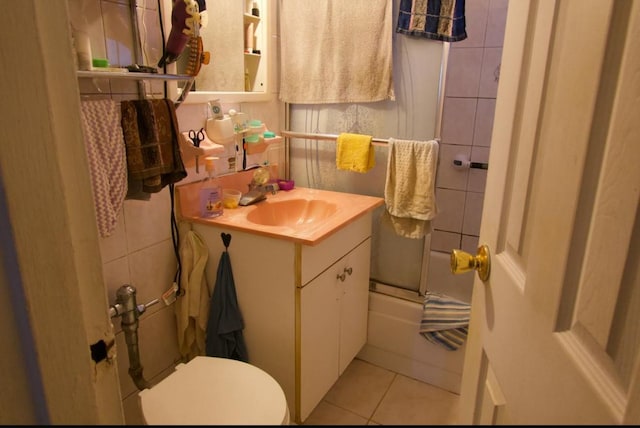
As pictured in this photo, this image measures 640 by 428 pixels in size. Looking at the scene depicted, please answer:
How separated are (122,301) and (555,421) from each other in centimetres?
129

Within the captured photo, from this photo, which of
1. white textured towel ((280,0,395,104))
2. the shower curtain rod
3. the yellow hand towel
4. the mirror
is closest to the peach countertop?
the yellow hand towel

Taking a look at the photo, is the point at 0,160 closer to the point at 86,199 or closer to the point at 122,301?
the point at 86,199

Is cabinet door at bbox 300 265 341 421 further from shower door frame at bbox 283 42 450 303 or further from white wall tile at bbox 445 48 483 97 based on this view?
white wall tile at bbox 445 48 483 97

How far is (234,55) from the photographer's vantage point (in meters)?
1.88

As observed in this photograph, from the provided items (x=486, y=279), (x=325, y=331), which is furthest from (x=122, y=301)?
(x=486, y=279)

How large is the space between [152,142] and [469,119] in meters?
1.78

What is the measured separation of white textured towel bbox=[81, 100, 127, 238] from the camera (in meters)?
1.13

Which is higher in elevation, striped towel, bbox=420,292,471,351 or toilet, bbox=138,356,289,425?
toilet, bbox=138,356,289,425

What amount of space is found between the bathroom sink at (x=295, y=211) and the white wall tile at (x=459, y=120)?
935 millimetres

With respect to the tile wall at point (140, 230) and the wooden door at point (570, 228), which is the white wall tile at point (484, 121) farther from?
the wooden door at point (570, 228)

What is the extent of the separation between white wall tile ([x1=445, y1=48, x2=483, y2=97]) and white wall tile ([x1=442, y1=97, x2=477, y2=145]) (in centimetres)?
5

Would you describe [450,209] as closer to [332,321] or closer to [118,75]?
[332,321]


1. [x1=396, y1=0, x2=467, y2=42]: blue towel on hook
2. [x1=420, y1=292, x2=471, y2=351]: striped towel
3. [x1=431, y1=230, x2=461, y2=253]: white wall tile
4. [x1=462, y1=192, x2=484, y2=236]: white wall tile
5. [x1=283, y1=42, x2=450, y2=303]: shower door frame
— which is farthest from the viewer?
[x1=431, y1=230, x2=461, y2=253]: white wall tile

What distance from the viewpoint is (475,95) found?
2.35m
